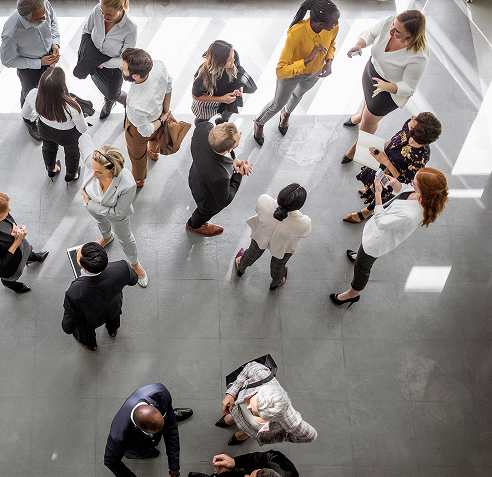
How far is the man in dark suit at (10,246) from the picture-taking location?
149 inches

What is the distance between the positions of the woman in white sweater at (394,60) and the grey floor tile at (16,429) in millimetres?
4378

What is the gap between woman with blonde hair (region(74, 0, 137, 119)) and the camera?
4445 mm

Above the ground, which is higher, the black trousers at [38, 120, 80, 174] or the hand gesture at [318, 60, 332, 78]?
the hand gesture at [318, 60, 332, 78]

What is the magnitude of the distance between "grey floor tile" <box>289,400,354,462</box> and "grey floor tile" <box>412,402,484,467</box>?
2.19ft

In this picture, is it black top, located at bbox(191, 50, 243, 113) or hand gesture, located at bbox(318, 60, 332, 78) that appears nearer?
black top, located at bbox(191, 50, 243, 113)

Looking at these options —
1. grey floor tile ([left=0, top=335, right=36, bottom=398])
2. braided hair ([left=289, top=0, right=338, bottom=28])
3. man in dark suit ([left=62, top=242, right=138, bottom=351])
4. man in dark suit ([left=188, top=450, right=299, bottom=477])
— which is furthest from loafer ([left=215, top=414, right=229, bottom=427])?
braided hair ([left=289, top=0, right=338, bottom=28])

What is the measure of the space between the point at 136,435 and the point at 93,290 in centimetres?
108

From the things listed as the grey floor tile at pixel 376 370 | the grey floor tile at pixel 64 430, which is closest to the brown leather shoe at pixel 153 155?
the grey floor tile at pixel 64 430

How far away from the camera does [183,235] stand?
5.10 metres

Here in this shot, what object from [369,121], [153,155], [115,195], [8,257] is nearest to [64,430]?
[8,257]

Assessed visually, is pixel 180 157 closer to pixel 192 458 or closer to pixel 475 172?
pixel 192 458

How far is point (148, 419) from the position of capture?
3131mm

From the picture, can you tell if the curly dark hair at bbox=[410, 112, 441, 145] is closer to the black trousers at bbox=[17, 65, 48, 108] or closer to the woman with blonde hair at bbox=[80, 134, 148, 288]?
the woman with blonde hair at bbox=[80, 134, 148, 288]

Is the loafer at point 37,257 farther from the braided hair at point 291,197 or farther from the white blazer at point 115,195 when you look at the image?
the braided hair at point 291,197
